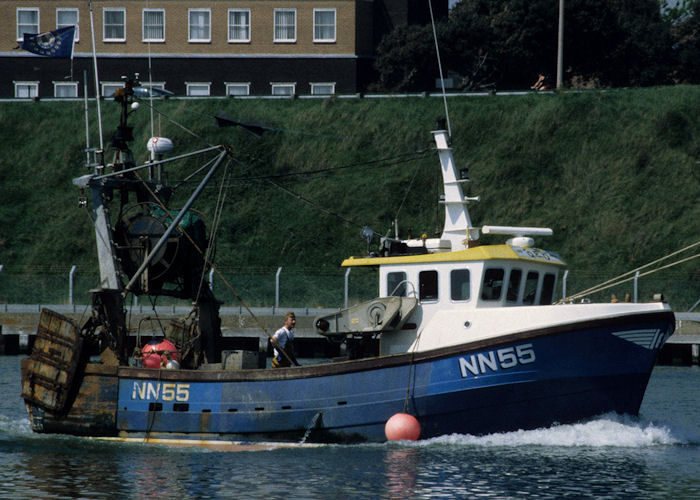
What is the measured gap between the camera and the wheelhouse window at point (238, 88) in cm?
7406

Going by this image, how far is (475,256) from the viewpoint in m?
23.5

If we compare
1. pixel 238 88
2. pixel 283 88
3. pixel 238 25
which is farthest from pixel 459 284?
pixel 238 25

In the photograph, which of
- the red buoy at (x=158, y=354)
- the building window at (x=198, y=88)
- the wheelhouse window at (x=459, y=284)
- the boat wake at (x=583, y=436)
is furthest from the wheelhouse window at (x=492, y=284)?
the building window at (x=198, y=88)

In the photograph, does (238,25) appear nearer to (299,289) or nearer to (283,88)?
(283,88)

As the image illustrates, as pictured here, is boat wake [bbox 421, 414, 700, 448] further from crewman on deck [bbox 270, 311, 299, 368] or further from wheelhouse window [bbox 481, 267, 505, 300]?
crewman on deck [bbox 270, 311, 299, 368]

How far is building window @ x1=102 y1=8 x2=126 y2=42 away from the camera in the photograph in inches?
2960

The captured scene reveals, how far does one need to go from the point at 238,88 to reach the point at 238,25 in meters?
4.32

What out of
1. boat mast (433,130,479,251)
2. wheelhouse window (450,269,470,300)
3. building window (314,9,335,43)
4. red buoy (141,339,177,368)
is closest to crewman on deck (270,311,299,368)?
red buoy (141,339,177,368)

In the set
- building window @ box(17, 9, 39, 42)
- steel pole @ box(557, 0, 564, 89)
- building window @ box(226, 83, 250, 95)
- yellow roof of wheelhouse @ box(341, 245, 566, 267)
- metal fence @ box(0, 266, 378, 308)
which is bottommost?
metal fence @ box(0, 266, 378, 308)

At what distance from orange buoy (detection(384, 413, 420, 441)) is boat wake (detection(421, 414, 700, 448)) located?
0.32 metres

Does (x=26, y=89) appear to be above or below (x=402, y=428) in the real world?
above

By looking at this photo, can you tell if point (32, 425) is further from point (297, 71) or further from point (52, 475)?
point (297, 71)

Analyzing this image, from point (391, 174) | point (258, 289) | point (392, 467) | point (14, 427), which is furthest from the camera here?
point (391, 174)

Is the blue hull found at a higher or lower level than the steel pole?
lower
